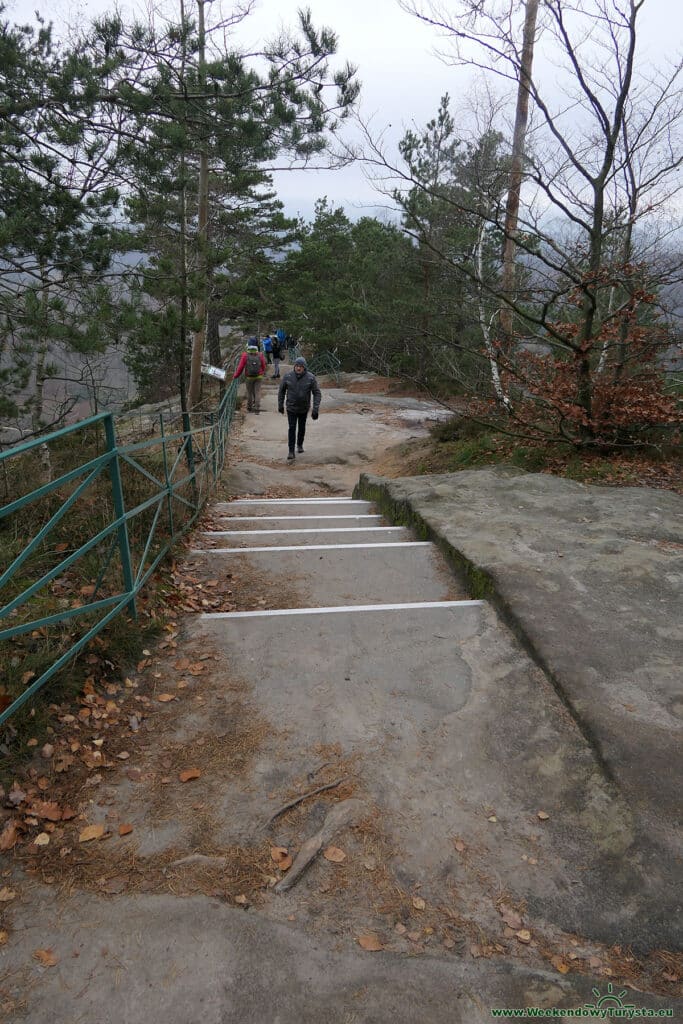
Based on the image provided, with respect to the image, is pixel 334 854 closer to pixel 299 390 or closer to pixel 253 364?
pixel 299 390

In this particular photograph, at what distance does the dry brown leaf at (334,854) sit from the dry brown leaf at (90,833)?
0.92 meters

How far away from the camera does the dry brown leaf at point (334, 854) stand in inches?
91.1

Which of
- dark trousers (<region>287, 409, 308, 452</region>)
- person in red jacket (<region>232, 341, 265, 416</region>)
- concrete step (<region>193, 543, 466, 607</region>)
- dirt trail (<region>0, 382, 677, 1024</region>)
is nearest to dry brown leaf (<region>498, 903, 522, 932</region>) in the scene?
dirt trail (<region>0, 382, 677, 1024</region>)

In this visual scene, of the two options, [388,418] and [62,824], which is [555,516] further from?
[388,418]

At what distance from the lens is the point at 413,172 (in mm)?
8086

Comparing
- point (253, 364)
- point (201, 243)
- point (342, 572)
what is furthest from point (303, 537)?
point (253, 364)

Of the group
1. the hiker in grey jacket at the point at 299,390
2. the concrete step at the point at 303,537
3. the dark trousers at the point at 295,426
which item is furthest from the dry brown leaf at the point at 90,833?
the dark trousers at the point at 295,426

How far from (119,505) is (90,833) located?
175 cm

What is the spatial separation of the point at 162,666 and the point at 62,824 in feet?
3.79

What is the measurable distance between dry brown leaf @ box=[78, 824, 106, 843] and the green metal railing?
1.86ft

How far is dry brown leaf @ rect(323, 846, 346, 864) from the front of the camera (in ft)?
7.59

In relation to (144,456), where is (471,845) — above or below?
below

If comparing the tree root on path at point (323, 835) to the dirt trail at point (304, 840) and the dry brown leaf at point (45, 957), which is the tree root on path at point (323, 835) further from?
the dry brown leaf at point (45, 957)

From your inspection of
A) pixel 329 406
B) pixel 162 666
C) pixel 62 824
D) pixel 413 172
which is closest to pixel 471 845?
pixel 62 824
